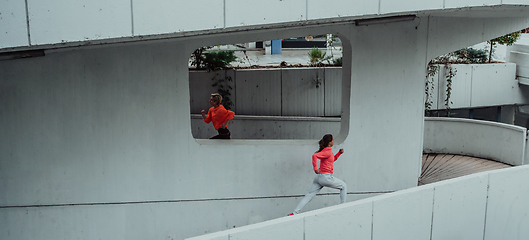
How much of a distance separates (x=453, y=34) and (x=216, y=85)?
6413mm

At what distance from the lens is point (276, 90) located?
42.0 feet

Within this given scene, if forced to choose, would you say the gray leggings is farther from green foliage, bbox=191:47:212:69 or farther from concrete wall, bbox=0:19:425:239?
green foliage, bbox=191:47:212:69

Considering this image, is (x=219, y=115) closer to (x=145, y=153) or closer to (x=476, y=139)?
(x=145, y=153)

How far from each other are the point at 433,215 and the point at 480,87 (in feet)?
33.6

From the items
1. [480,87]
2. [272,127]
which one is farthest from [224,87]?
[480,87]

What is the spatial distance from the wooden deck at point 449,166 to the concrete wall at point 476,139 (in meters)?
0.21

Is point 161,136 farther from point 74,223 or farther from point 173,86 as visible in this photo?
point 74,223

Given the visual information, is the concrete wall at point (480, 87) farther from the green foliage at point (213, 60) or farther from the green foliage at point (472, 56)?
the green foliage at point (213, 60)

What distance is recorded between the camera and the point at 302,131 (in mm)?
12180

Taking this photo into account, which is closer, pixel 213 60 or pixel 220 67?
pixel 213 60

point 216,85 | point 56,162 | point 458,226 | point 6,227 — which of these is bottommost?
point 6,227

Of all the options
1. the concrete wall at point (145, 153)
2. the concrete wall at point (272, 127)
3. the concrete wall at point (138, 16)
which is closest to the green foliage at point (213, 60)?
the concrete wall at point (272, 127)

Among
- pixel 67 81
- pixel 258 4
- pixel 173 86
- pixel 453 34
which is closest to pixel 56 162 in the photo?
pixel 67 81

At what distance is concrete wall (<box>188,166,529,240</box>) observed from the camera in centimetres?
534
